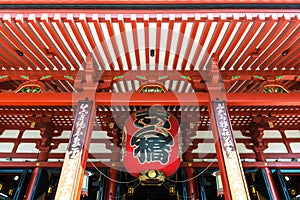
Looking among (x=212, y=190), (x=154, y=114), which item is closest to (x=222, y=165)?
(x=154, y=114)

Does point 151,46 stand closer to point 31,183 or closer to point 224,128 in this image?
point 224,128

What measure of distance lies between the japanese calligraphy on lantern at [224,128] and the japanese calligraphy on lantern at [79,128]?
230 centimetres

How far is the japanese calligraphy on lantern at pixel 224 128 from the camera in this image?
A: 12.6ft

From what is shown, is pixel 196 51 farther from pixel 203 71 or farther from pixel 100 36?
pixel 100 36

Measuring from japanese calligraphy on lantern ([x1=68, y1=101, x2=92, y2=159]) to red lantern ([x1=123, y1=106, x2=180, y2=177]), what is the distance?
0.80 meters

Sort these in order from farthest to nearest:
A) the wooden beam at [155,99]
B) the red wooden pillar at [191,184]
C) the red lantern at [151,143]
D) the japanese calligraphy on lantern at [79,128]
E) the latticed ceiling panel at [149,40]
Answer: the red wooden pillar at [191,184] < the wooden beam at [155,99] < the red lantern at [151,143] < the japanese calligraphy on lantern at [79,128] < the latticed ceiling panel at [149,40]

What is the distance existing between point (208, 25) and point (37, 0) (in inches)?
96.3

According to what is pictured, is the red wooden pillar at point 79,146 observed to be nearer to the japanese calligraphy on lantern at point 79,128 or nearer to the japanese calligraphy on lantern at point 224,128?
the japanese calligraphy on lantern at point 79,128

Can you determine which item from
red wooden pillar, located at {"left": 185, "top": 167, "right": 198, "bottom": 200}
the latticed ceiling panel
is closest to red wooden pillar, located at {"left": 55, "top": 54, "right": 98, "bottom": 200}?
the latticed ceiling panel

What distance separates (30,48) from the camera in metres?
3.99

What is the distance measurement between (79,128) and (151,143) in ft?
4.15

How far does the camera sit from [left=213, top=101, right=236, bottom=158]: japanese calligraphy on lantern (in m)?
3.84

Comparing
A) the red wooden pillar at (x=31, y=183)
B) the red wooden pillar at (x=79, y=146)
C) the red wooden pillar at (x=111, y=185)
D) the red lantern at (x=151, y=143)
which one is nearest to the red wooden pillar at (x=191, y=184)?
the red wooden pillar at (x=111, y=185)

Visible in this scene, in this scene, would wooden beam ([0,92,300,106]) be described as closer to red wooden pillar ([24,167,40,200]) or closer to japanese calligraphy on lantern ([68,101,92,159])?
japanese calligraphy on lantern ([68,101,92,159])
